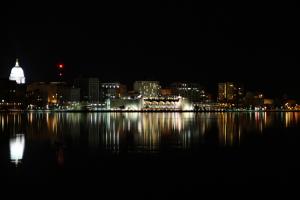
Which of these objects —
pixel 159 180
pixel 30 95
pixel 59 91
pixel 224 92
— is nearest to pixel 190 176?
pixel 159 180

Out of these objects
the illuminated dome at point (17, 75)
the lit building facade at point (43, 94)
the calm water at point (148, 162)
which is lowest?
the calm water at point (148, 162)

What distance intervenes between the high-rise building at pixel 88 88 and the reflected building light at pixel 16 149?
8956 centimetres

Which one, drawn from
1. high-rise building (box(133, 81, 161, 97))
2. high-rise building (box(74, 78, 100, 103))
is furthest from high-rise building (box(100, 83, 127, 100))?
high-rise building (box(133, 81, 161, 97))

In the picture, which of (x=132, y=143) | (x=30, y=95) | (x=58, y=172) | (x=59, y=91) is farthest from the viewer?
(x=59, y=91)

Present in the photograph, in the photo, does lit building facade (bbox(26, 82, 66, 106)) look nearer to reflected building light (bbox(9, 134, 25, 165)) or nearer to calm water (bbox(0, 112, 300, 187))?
reflected building light (bbox(9, 134, 25, 165))

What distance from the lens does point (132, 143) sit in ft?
54.2

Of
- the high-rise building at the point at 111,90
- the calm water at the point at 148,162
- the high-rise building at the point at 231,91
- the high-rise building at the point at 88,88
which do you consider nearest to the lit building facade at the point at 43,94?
the high-rise building at the point at 88,88

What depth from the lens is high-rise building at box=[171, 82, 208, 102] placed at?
106000 mm

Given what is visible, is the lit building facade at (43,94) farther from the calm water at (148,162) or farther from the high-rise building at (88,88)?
the calm water at (148,162)

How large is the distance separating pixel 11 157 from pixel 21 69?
101460mm

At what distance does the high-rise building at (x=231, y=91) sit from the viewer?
107575mm

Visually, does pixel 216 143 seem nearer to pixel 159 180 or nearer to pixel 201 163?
pixel 201 163

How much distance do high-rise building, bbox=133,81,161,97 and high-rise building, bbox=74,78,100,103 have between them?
30.6 ft

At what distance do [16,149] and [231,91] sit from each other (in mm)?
96758
